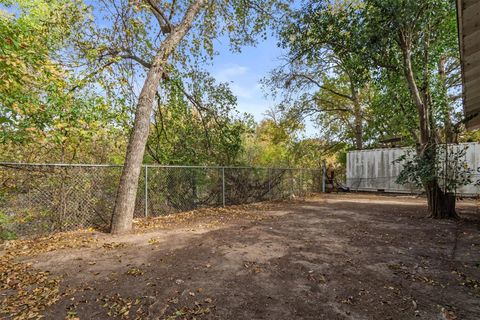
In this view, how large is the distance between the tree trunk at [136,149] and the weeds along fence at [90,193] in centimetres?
76

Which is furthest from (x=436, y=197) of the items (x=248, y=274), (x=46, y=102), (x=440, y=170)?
(x=46, y=102)

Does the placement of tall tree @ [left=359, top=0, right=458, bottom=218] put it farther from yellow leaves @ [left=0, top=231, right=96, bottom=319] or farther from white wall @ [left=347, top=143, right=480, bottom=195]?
yellow leaves @ [left=0, top=231, right=96, bottom=319]

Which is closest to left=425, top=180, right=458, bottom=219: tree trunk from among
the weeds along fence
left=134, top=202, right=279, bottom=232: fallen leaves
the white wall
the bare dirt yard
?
the bare dirt yard

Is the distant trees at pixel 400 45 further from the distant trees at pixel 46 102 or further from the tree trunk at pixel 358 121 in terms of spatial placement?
the tree trunk at pixel 358 121

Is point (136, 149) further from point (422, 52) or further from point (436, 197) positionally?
point (422, 52)

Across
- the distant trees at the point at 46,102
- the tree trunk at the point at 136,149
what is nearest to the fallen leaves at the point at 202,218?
the tree trunk at the point at 136,149

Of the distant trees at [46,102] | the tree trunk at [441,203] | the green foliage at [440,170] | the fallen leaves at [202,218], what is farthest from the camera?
the tree trunk at [441,203]

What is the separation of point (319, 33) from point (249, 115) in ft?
13.6

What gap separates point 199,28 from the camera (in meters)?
9.55

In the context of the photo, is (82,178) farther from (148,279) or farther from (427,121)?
(427,121)

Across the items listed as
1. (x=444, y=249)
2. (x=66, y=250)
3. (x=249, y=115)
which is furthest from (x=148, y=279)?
(x=249, y=115)

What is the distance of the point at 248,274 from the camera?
353 cm

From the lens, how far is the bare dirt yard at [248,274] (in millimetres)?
2664

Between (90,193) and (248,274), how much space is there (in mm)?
4620
